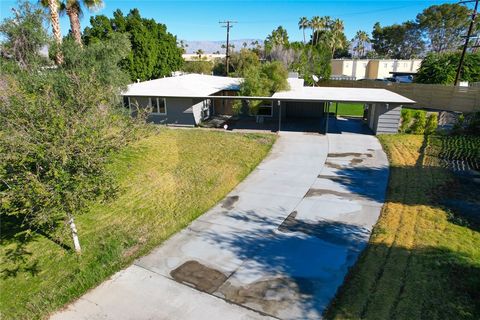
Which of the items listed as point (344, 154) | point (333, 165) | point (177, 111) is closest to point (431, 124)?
point (344, 154)

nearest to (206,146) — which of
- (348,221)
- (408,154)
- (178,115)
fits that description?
(178,115)

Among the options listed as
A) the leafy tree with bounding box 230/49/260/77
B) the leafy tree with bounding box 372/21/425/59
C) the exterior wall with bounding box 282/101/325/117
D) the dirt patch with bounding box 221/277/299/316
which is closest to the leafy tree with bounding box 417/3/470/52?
the leafy tree with bounding box 372/21/425/59

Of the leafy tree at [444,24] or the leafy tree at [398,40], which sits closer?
the leafy tree at [444,24]

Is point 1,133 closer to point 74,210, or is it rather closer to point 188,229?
point 74,210

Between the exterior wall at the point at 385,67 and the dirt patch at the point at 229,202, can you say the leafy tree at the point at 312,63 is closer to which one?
the exterior wall at the point at 385,67

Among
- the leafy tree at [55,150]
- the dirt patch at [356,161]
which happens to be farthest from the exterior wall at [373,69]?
the leafy tree at [55,150]

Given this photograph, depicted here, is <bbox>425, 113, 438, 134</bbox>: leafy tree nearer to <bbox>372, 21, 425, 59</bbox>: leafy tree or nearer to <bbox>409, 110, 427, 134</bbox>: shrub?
<bbox>409, 110, 427, 134</bbox>: shrub

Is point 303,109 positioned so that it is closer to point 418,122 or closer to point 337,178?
point 418,122
